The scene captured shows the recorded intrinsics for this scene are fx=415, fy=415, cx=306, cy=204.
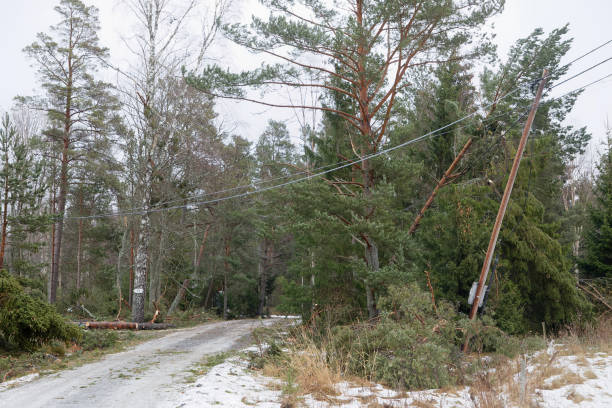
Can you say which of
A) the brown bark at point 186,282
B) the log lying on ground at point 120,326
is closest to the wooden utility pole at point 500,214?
the log lying on ground at point 120,326

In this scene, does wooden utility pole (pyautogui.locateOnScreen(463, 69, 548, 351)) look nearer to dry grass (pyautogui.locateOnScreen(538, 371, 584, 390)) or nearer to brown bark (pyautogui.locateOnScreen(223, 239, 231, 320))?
dry grass (pyautogui.locateOnScreen(538, 371, 584, 390))

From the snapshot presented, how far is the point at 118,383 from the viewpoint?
6051mm

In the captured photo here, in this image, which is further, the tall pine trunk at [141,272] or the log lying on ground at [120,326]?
the tall pine trunk at [141,272]

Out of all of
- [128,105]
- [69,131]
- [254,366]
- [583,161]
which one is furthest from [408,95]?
[583,161]

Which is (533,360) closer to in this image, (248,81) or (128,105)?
(248,81)

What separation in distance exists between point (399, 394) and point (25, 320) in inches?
268

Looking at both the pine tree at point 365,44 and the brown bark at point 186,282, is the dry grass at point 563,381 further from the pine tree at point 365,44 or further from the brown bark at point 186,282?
the brown bark at point 186,282

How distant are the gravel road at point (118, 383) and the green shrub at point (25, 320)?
1187 millimetres

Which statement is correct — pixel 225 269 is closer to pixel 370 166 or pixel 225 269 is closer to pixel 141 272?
pixel 141 272

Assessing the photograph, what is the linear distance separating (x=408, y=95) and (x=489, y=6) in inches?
219

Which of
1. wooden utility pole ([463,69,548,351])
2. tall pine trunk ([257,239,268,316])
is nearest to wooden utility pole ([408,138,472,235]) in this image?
wooden utility pole ([463,69,548,351])

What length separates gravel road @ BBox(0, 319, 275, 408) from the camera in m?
5.09

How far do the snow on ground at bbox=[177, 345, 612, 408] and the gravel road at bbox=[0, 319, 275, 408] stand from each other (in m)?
0.44

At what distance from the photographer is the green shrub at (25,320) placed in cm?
772
